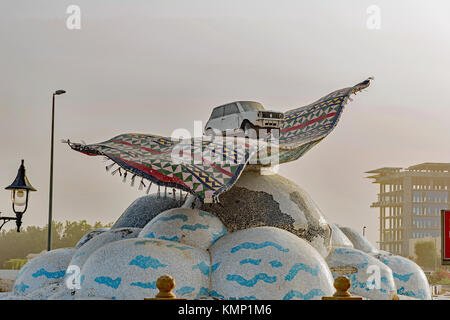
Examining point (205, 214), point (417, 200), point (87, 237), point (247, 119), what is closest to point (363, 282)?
point (205, 214)

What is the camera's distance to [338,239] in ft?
37.1

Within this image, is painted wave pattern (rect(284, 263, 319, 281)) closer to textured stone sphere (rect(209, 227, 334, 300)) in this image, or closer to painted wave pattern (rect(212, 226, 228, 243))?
textured stone sphere (rect(209, 227, 334, 300))

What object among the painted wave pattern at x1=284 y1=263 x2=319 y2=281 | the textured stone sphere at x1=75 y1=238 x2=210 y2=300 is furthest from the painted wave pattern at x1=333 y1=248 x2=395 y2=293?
the textured stone sphere at x1=75 y1=238 x2=210 y2=300

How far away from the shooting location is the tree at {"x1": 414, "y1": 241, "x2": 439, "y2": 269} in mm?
79100

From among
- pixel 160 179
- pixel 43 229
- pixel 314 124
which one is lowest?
pixel 43 229

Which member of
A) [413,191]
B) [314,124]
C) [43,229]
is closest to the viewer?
[314,124]

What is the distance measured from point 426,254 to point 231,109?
7495 cm

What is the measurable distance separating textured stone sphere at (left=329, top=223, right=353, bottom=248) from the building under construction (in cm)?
9038

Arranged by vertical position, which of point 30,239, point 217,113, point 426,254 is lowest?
point 426,254

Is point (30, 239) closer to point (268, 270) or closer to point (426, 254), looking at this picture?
point (268, 270)
